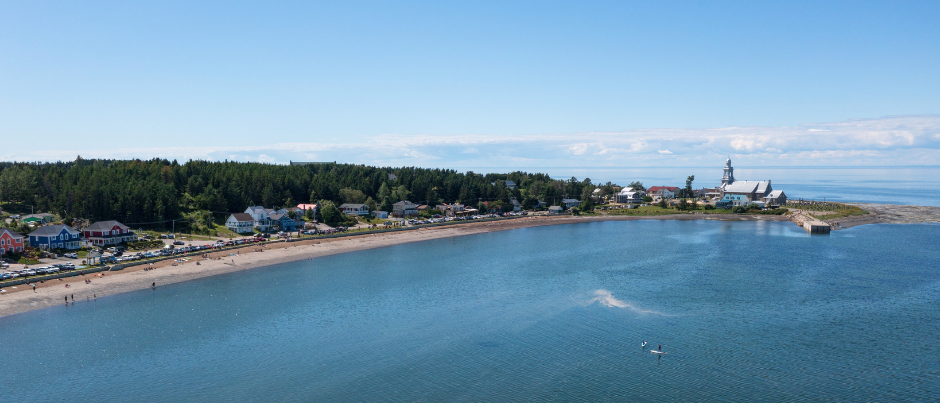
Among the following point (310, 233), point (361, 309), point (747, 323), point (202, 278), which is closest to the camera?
point (747, 323)

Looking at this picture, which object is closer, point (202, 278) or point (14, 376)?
point (14, 376)

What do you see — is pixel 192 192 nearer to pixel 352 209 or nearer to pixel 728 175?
pixel 352 209

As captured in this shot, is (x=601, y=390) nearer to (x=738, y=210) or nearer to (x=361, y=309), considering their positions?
(x=361, y=309)

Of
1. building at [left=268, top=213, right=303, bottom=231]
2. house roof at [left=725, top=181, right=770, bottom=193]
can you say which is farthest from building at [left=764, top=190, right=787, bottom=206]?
building at [left=268, top=213, right=303, bottom=231]

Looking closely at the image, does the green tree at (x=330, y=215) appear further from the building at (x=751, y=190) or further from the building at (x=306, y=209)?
the building at (x=751, y=190)

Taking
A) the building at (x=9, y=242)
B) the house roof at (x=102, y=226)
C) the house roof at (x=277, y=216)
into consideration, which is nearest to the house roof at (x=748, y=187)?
the house roof at (x=277, y=216)

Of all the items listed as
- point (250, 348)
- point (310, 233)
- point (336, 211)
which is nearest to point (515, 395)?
point (250, 348)
